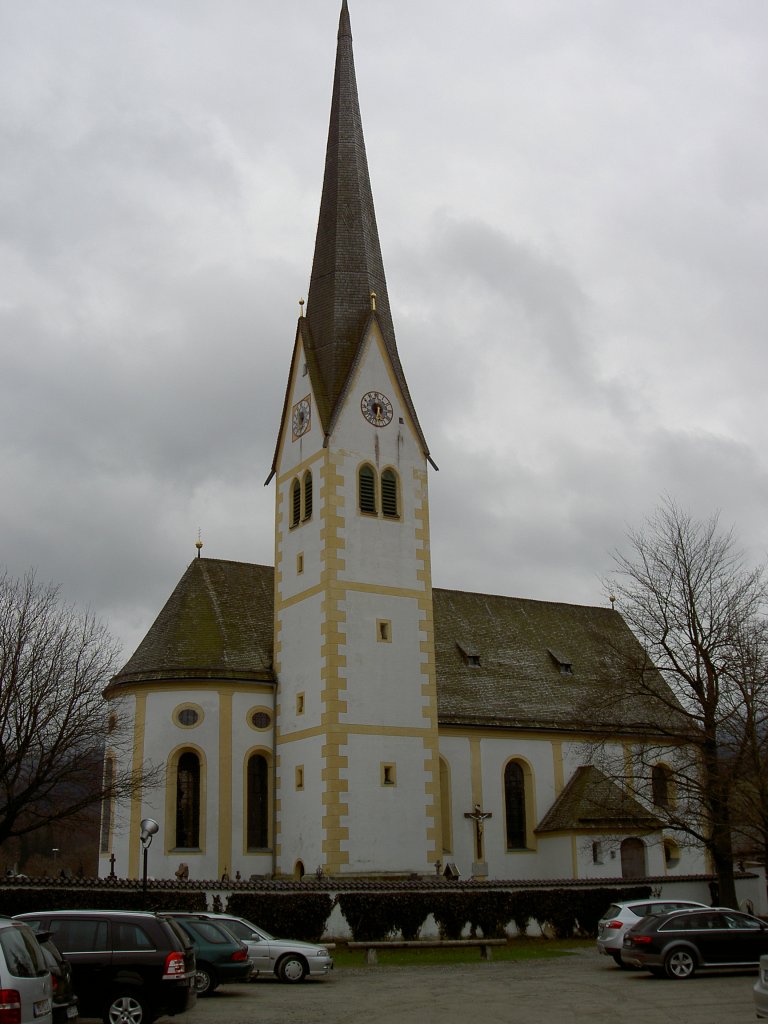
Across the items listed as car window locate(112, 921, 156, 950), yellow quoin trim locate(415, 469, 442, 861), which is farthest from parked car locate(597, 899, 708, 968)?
car window locate(112, 921, 156, 950)

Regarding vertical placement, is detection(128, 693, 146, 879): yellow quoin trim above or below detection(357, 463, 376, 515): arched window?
below

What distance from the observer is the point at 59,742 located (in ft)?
107

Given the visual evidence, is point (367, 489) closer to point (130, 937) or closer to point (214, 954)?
point (214, 954)

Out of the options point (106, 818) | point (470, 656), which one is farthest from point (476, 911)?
point (470, 656)

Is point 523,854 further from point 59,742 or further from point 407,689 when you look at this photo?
point 59,742

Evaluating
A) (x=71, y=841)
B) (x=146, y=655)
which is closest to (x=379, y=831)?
(x=146, y=655)

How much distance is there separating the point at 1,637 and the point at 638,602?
18.8 meters

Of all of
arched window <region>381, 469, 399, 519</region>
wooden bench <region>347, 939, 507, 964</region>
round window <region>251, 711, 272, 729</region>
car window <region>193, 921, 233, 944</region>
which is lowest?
wooden bench <region>347, 939, 507, 964</region>

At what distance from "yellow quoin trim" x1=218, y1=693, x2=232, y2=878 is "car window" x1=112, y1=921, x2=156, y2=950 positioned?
829 inches

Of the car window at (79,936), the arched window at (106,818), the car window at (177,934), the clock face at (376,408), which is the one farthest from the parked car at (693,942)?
the clock face at (376,408)

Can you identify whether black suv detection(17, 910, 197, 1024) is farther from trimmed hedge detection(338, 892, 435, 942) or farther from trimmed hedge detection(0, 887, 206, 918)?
trimmed hedge detection(338, 892, 435, 942)

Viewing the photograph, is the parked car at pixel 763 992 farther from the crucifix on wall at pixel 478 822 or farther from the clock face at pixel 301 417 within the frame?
the clock face at pixel 301 417

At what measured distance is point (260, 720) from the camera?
4012cm

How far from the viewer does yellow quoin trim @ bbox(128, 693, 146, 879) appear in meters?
37.6
